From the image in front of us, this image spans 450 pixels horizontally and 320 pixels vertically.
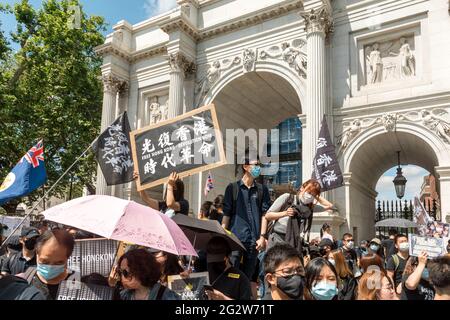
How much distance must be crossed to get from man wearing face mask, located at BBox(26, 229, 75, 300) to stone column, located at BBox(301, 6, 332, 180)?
11770 millimetres

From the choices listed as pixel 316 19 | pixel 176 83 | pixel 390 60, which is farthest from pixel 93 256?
pixel 176 83

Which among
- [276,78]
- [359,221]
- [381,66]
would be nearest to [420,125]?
[381,66]

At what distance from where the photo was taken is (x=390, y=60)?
14.8 m

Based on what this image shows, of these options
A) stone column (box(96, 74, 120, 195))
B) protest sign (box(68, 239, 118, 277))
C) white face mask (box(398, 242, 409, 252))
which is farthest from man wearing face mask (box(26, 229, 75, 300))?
stone column (box(96, 74, 120, 195))

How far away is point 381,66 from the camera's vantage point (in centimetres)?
1490

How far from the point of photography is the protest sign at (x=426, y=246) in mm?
4676

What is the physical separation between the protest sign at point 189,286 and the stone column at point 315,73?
441 inches

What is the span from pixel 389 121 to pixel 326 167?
3829 millimetres

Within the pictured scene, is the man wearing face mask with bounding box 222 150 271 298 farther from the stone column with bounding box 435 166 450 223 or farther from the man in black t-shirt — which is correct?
the stone column with bounding box 435 166 450 223

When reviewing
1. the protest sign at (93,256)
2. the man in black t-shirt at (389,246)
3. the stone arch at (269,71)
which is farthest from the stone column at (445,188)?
the protest sign at (93,256)

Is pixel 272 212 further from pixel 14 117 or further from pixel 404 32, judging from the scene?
pixel 14 117

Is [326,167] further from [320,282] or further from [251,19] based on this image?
[251,19]
